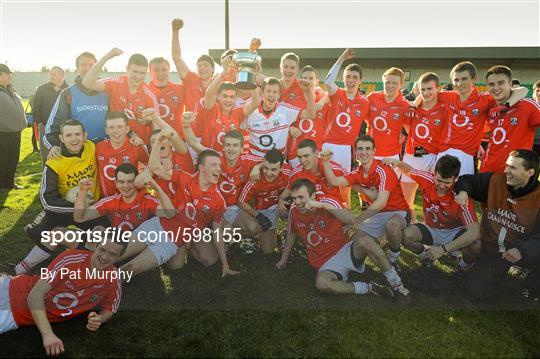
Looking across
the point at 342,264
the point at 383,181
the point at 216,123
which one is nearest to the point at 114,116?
the point at 216,123

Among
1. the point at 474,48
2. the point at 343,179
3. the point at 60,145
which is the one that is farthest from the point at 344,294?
the point at 474,48

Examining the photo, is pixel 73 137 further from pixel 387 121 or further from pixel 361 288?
pixel 387 121

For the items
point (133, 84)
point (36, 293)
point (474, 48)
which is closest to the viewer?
point (36, 293)

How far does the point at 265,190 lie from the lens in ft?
15.6

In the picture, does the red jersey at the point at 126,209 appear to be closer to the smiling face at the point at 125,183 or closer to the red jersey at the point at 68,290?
the smiling face at the point at 125,183

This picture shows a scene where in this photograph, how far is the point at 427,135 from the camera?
4996 millimetres

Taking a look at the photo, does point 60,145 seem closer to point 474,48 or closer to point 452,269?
point 452,269

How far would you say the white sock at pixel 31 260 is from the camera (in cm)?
392

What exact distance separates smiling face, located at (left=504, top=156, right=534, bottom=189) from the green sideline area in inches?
41.5

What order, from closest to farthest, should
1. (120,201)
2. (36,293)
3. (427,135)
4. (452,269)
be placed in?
(36,293) → (120,201) → (452,269) → (427,135)

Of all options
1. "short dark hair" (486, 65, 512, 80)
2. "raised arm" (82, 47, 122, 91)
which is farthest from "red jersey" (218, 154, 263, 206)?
"short dark hair" (486, 65, 512, 80)

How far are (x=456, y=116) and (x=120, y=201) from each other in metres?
3.93

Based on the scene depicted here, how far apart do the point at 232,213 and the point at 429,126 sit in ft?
8.74

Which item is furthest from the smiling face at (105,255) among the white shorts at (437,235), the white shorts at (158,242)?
the white shorts at (437,235)
